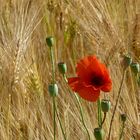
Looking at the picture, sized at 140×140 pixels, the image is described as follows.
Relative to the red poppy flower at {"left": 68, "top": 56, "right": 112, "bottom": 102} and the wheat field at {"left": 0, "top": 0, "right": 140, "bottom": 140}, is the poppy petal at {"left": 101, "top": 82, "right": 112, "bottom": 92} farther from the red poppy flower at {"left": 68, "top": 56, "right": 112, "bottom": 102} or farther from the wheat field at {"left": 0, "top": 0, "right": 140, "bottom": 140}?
the wheat field at {"left": 0, "top": 0, "right": 140, "bottom": 140}

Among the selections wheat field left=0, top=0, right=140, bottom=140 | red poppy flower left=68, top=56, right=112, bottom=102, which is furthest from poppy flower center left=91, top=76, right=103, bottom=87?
wheat field left=0, top=0, right=140, bottom=140

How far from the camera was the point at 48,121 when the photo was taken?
128 cm

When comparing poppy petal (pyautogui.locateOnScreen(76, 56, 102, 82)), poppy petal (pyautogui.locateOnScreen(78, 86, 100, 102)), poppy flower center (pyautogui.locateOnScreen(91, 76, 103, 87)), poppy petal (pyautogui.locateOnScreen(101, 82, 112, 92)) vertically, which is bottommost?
poppy petal (pyautogui.locateOnScreen(78, 86, 100, 102))

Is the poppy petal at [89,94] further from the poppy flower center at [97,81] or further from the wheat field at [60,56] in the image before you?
the wheat field at [60,56]

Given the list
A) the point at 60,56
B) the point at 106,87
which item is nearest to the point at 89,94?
the point at 106,87

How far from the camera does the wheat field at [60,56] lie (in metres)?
1.29

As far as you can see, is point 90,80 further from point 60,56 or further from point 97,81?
point 60,56

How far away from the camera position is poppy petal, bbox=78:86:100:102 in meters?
0.98

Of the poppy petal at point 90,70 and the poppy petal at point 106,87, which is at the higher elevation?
the poppy petal at point 90,70

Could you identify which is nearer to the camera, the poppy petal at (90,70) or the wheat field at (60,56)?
the poppy petal at (90,70)

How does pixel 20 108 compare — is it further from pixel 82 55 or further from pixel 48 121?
pixel 82 55

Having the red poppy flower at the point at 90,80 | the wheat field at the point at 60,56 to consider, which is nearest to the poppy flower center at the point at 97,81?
the red poppy flower at the point at 90,80

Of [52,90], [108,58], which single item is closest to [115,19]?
[108,58]

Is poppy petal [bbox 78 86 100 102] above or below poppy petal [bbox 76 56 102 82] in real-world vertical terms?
below
